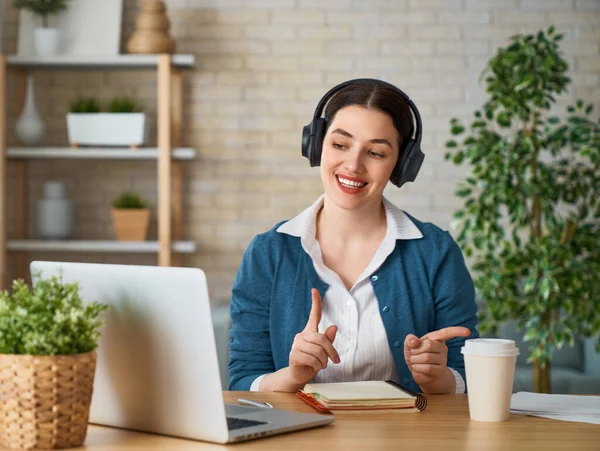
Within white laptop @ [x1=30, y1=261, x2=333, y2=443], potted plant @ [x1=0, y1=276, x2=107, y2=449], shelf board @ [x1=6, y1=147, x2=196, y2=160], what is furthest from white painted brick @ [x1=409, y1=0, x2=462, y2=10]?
potted plant @ [x1=0, y1=276, x2=107, y2=449]

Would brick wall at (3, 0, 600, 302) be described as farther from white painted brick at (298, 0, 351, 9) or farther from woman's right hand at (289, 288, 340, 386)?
woman's right hand at (289, 288, 340, 386)

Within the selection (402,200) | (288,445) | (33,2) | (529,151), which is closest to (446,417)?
(288,445)

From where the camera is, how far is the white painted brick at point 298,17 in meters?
4.30

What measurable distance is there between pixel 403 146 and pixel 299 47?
2421 millimetres

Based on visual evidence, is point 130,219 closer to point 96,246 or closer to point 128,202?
point 128,202

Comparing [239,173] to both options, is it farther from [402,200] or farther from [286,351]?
[286,351]

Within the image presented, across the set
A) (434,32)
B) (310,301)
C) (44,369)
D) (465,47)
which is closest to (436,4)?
(434,32)

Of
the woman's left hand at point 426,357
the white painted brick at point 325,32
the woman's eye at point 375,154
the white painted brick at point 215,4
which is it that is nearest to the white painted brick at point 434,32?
the white painted brick at point 325,32

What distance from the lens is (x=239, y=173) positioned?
4.37m

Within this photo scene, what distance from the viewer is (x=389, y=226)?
2.00 meters

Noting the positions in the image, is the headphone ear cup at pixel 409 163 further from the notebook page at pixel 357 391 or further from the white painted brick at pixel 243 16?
the white painted brick at pixel 243 16

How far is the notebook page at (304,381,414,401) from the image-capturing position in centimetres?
147

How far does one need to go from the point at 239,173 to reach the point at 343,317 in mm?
2547

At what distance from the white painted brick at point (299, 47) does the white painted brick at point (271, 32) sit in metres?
0.03
